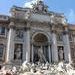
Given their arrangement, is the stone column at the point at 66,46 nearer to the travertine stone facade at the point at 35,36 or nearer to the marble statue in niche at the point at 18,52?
the travertine stone facade at the point at 35,36

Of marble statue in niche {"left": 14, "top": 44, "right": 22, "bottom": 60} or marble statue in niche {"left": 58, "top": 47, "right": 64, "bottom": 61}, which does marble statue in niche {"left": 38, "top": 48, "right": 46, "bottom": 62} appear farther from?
marble statue in niche {"left": 14, "top": 44, "right": 22, "bottom": 60}

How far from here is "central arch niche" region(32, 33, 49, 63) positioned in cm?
2509

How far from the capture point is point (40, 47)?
1016 inches

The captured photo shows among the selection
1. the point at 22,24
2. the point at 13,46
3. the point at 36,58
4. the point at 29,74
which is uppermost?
the point at 22,24

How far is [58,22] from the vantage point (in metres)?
27.1

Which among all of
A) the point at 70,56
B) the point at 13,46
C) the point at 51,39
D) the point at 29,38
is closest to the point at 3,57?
the point at 13,46

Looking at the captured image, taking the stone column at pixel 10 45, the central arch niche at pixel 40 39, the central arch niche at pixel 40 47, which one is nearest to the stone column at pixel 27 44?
the central arch niche at pixel 40 47

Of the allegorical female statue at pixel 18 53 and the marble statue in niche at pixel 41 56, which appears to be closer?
the allegorical female statue at pixel 18 53

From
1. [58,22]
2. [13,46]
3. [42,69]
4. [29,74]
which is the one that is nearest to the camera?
[29,74]

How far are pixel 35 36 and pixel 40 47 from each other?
172 cm

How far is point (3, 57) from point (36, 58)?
455 cm

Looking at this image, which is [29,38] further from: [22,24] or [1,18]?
[1,18]

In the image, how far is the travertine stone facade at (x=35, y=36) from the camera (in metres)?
23.9

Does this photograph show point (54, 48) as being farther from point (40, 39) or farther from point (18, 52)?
point (18, 52)
